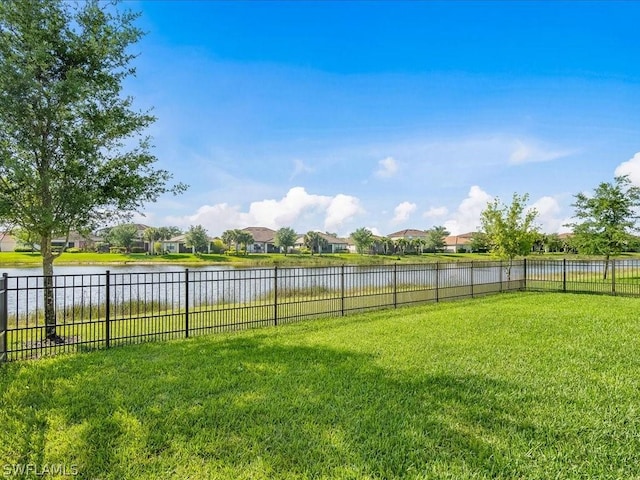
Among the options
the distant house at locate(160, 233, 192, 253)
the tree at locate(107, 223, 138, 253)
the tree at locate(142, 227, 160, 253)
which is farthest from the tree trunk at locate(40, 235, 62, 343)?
the distant house at locate(160, 233, 192, 253)

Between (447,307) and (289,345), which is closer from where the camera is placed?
(289,345)

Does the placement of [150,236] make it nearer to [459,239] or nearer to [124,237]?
[124,237]

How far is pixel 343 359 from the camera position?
18.2 feet

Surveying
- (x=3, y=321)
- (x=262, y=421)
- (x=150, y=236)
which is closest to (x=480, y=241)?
(x=262, y=421)

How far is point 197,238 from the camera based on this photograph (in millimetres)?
58594

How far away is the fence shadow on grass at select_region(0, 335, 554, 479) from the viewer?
2809 mm

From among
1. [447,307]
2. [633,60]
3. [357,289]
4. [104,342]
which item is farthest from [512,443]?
[633,60]

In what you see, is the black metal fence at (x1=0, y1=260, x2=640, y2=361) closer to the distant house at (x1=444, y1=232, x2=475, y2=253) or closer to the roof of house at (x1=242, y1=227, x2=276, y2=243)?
the roof of house at (x1=242, y1=227, x2=276, y2=243)

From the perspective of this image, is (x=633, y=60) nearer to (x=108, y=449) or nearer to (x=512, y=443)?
(x=512, y=443)

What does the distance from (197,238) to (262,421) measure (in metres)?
58.4

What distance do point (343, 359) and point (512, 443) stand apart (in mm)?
2753

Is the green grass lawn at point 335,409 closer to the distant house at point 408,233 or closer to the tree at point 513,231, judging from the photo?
the tree at point 513,231

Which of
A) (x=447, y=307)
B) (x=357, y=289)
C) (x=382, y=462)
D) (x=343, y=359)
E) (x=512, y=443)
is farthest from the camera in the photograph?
(x=357, y=289)

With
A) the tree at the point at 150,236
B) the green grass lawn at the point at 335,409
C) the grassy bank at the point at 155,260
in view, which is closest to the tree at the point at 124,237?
the grassy bank at the point at 155,260
